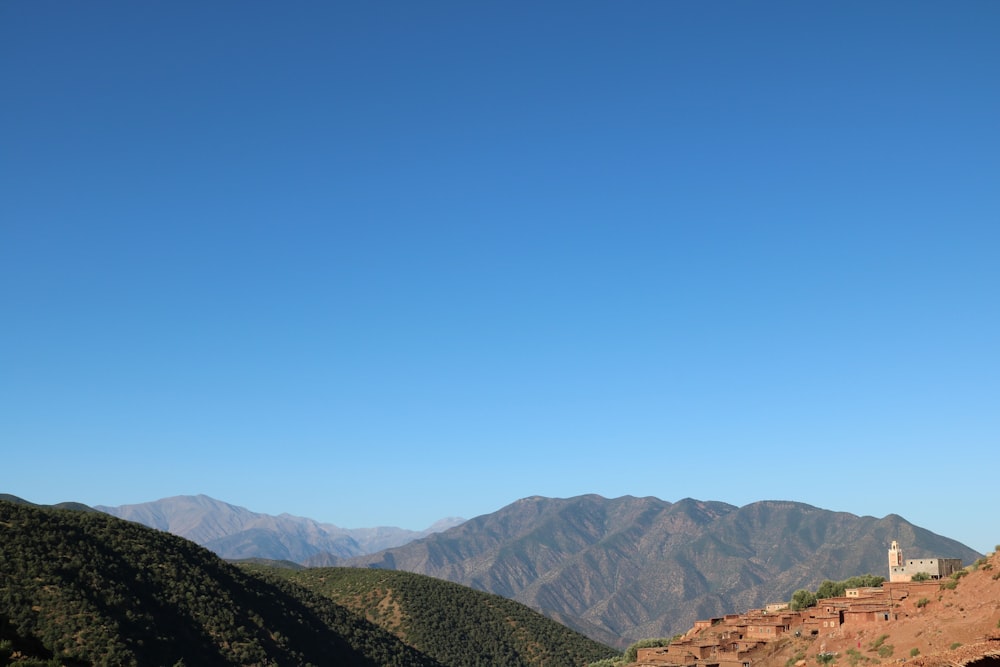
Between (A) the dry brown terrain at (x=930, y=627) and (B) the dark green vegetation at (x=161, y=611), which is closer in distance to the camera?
(A) the dry brown terrain at (x=930, y=627)

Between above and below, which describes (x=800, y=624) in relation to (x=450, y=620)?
above

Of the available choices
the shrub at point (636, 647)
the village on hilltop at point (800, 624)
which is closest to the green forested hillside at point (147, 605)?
the shrub at point (636, 647)

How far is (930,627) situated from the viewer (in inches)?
2080

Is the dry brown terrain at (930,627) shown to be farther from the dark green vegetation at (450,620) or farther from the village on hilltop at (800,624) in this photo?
the dark green vegetation at (450,620)

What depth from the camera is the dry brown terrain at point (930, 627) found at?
1928 inches

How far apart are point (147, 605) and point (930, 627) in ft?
208

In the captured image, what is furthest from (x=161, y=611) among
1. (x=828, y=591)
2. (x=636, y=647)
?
(x=828, y=591)

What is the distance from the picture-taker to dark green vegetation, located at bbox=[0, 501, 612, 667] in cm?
6888

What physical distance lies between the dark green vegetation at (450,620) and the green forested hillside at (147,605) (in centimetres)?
1529

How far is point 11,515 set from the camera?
83875 mm

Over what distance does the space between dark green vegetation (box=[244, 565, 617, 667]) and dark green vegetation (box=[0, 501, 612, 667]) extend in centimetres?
49

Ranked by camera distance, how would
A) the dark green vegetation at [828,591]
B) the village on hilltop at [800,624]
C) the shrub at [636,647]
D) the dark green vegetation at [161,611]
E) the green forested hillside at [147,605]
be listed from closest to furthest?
the village on hilltop at [800,624], the dark green vegetation at [161,611], the green forested hillside at [147,605], the dark green vegetation at [828,591], the shrub at [636,647]

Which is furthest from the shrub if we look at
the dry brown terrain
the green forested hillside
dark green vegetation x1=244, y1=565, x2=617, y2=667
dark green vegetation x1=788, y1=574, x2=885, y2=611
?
the dry brown terrain

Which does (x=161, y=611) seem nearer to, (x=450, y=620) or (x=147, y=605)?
(x=147, y=605)
